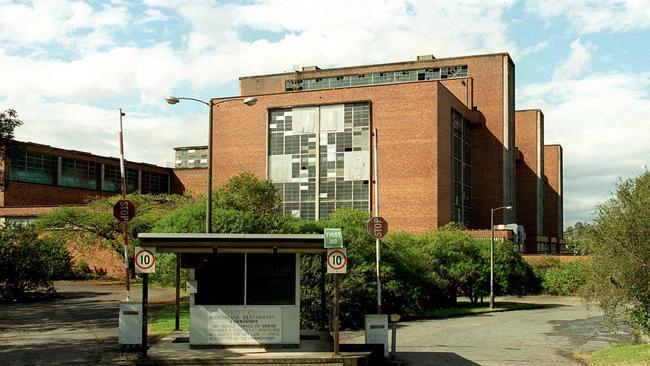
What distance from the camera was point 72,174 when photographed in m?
76.1

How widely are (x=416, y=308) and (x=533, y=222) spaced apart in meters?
65.8

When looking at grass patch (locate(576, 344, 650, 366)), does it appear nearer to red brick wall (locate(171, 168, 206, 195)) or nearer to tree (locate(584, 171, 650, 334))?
tree (locate(584, 171, 650, 334))

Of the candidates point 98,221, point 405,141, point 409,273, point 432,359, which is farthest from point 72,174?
point 432,359

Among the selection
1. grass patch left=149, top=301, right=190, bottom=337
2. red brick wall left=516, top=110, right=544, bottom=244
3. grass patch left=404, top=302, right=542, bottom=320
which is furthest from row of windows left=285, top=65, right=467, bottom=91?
grass patch left=149, top=301, right=190, bottom=337

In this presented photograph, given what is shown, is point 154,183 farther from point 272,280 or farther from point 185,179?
point 272,280

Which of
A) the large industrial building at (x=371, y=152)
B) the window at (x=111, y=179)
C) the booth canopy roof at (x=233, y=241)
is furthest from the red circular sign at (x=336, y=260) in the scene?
the window at (x=111, y=179)

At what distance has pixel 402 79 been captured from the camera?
9212 centimetres

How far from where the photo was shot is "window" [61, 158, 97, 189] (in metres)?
75.0

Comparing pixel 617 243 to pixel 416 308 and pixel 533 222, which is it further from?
pixel 533 222

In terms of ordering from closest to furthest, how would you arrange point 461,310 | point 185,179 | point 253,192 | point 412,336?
point 412,336
point 461,310
point 253,192
point 185,179

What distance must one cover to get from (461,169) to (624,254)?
194 ft

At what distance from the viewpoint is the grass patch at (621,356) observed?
792 inches

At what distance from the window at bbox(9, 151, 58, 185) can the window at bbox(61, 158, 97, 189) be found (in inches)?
54.7

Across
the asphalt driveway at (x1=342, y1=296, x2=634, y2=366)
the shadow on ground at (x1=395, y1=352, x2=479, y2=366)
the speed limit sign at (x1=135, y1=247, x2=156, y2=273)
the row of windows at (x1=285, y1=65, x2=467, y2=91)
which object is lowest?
the asphalt driveway at (x1=342, y1=296, x2=634, y2=366)
